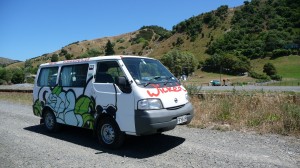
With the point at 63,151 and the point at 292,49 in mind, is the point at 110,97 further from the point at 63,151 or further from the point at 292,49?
the point at 292,49

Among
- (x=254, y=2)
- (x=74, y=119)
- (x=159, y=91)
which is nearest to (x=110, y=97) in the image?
(x=159, y=91)

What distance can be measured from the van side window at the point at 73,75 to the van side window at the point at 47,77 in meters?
0.40

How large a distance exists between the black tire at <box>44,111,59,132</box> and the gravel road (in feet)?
0.86

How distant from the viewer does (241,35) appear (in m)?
116

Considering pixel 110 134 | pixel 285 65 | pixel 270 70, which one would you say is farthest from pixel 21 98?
pixel 285 65

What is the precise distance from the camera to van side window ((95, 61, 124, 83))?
693 centimetres

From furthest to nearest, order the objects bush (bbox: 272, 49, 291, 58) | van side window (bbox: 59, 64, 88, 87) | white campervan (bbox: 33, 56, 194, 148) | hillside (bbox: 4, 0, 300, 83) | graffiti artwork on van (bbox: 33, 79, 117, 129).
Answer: hillside (bbox: 4, 0, 300, 83) → bush (bbox: 272, 49, 291, 58) → van side window (bbox: 59, 64, 88, 87) → graffiti artwork on van (bbox: 33, 79, 117, 129) → white campervan (bbox: 33, 56, 194, 148)

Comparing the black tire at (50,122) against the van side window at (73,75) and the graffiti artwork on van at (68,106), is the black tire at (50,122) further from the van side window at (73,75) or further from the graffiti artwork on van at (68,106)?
the van side window at (73,75)

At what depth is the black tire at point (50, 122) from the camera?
29.3 feet

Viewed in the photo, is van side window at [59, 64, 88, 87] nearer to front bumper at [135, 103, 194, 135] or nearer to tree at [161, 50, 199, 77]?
front bumper at [135, 103, 194, 135]

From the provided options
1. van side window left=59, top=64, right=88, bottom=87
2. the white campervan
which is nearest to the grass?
the white campervan

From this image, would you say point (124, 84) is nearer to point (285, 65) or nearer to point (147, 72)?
point (147, 72)

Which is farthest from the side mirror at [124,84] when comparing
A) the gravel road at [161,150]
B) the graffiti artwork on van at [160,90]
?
the gravel road at [161,150]

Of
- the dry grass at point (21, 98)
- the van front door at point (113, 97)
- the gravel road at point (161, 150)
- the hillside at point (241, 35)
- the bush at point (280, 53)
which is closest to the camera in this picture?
the gravel road at point (161, 150)
